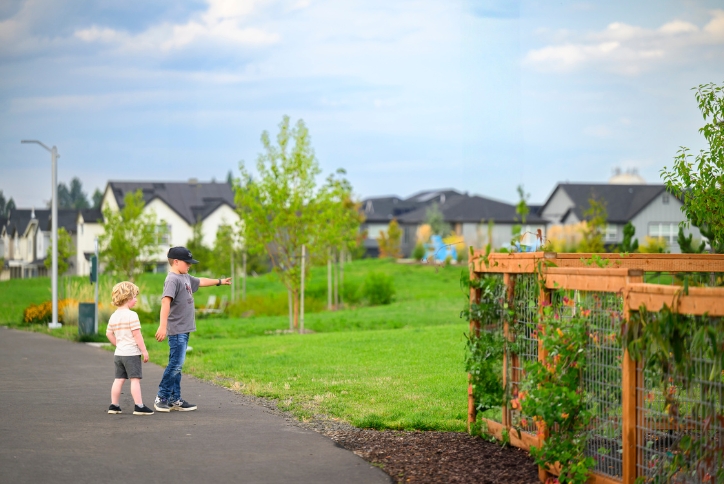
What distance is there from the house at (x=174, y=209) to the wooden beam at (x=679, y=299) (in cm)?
6600

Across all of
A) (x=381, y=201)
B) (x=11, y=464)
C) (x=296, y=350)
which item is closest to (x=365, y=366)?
(x=296, y=350)

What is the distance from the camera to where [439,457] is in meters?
7.21

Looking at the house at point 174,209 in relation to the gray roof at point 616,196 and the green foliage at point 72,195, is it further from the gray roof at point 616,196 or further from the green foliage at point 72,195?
the green foliage at point 72,195

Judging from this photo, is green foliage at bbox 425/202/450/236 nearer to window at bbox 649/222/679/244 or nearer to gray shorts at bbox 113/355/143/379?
window at bbox 649/222/679/244

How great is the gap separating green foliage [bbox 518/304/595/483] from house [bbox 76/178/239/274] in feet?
214

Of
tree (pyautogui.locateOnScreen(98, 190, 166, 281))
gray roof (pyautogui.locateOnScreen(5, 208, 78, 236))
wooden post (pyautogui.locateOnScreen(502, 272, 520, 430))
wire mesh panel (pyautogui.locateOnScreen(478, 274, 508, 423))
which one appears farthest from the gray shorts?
gray roof (pyautogui.locateOnScreen(5, 208, 78, 236))

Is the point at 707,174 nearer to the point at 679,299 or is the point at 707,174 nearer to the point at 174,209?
the point at 679,299

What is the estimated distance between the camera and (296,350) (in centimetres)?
1683

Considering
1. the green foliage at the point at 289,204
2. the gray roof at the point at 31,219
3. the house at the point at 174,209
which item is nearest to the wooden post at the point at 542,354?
the green foliage at the point at 289,204

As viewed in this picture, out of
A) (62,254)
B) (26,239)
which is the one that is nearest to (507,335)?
(62,254)

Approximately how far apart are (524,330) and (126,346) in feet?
15.8

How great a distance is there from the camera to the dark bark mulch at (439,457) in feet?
21.6

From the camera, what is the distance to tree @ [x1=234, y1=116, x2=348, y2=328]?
79.2 ft

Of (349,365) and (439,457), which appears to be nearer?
(439,457)
